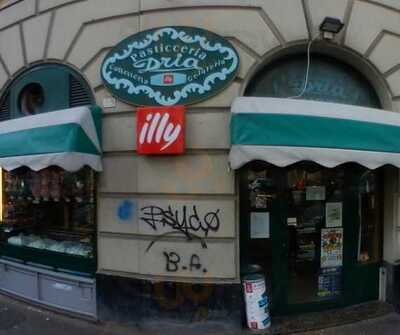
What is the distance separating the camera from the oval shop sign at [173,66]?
5.09m

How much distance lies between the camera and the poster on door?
582cm

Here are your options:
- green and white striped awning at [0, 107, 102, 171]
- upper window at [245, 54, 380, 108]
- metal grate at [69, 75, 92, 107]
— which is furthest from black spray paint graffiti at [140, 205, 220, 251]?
metal grate at [69, 75, 92, 107]

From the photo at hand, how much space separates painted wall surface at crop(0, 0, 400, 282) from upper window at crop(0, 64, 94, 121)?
239mm

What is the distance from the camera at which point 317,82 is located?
5.68 meters

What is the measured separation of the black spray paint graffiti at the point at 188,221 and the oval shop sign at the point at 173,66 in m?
1.38

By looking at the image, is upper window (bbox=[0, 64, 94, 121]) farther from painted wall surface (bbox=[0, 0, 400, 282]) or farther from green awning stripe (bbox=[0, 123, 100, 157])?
green awning stripe (bbox=[0, 123, 100, 157])

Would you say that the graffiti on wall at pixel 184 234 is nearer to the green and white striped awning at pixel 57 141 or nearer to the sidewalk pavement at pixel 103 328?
the sidewalk pavement at pixel 103 328

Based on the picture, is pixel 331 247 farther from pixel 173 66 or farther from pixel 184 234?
pixel 173 66

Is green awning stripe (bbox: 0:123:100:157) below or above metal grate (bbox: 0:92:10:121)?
below

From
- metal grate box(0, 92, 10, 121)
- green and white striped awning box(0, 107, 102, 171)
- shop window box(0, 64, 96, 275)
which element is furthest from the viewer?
metal grate box(0, 92, 10, 121)

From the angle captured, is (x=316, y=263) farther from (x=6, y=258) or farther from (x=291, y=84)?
(x=6, y=258)

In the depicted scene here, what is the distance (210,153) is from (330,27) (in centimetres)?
229

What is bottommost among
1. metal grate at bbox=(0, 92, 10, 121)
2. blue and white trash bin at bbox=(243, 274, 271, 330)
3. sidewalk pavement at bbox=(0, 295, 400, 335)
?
sidewalk pavement at bbox=(0, 295, 400, 335)

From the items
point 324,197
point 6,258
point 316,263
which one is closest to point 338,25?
point 324,197
